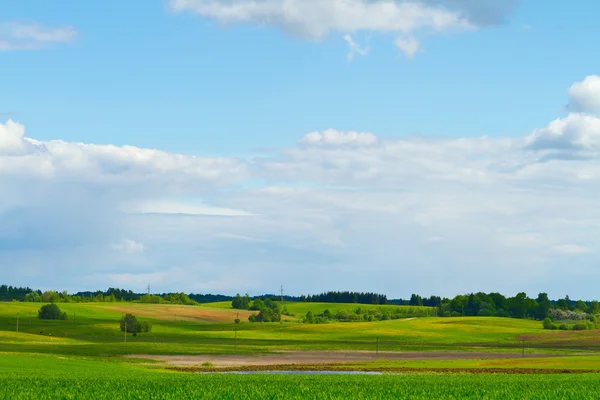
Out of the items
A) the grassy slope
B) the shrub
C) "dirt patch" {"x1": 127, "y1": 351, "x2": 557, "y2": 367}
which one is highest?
the shrub

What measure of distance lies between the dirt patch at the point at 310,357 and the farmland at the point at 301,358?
154 mm

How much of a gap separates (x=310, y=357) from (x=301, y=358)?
9.42ft

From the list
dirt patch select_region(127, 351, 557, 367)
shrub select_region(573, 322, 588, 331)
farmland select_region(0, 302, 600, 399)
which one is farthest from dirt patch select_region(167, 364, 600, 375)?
shrub select_region(573, 322, 588, 331)

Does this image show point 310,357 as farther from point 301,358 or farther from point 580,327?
point 580,327

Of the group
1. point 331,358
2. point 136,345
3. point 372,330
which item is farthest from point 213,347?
point 372,330

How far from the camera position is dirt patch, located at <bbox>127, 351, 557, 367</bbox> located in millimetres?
96125

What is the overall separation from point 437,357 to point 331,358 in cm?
1570

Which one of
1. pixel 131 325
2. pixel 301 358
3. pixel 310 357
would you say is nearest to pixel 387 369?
pixel 301 358

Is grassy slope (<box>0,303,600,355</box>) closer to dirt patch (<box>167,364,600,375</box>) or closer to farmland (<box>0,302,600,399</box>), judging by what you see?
farmland (<box>0,302,600,399</box>)

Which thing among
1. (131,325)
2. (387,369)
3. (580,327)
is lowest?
(387,369)

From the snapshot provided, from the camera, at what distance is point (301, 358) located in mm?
104875

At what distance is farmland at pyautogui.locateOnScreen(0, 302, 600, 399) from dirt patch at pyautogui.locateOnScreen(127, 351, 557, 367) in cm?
15

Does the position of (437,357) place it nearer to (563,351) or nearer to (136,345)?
(563,351)

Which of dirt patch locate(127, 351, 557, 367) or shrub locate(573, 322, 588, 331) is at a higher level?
shrub locate(573, 322, 588, 331)
